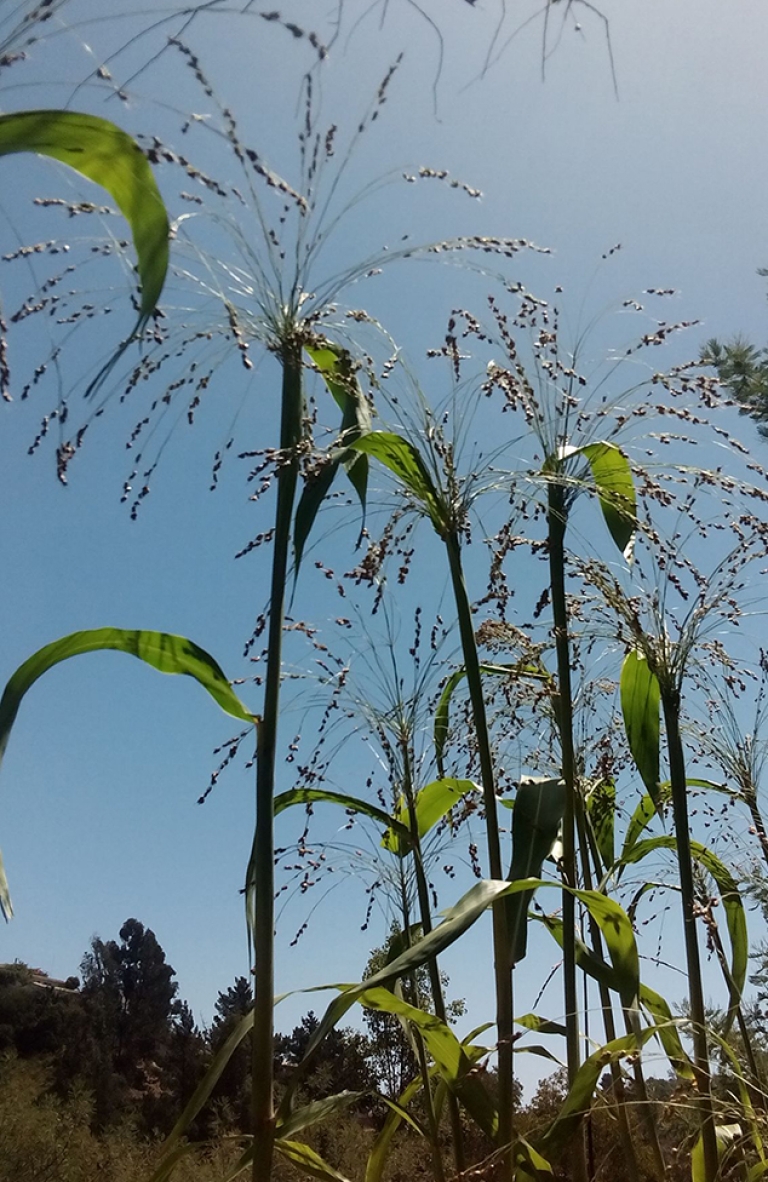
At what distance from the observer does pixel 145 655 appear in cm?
117

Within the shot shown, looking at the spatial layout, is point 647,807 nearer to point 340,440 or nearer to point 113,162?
point 340,440

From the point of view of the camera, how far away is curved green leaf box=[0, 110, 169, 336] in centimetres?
74

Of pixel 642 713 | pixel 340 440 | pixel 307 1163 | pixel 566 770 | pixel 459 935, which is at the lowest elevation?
pixel 307 1163

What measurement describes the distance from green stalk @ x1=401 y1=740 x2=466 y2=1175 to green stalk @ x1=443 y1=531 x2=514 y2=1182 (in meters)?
0.10

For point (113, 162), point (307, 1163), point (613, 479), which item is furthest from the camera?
point (613, 479)

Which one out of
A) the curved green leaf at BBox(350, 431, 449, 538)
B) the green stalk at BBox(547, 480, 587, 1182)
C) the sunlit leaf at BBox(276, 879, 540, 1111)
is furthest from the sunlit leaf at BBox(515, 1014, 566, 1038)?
the curved green leaf at BBox(350, 431, 449, 538)

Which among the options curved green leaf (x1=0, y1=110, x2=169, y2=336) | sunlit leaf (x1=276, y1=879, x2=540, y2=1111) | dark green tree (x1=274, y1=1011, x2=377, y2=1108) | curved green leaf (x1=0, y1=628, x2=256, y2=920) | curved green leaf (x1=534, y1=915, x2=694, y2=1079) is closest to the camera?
A: curved green leaf (x1=0, y1=110, x2=169, y2=336)

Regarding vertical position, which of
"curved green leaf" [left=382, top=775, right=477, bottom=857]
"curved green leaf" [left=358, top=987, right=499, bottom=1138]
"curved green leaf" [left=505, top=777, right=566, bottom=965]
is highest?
"curved green leaf" [left=382, top=775, right=477, bottom=857]

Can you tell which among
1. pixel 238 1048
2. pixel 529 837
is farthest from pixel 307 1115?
pixel 238 1048

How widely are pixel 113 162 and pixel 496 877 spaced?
0.96 m

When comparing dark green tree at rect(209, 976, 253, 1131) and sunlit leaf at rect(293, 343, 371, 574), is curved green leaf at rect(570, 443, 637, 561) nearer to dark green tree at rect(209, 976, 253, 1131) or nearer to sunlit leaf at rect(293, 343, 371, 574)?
sunlit leaf at rect(293, 343, 371, 574)

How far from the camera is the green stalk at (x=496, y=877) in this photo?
3.90 ft

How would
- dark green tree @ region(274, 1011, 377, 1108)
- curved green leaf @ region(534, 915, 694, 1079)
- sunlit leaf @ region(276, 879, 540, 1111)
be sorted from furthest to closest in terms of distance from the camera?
dark green tree @ region(274, 1011, 377, 1108), curved green leaf @ region(534, 915, 694, 1079), sunlit leaf @ region(276, 879, 540, 1111)

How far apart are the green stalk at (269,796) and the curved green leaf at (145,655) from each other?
5 centimetres
